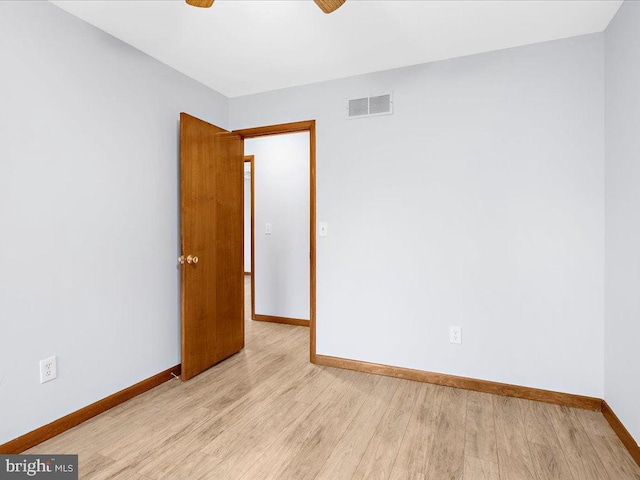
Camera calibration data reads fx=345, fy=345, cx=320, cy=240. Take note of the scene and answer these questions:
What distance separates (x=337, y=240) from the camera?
2.99 metres

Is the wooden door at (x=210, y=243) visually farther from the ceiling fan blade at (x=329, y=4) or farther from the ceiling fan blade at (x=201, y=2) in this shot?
the ceiling fan blade at (x=329, y=4)

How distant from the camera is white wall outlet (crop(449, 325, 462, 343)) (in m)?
2.59

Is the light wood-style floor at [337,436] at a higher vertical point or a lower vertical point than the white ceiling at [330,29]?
lower

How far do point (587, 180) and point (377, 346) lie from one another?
1.90 metres

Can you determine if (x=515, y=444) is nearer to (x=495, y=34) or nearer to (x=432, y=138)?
(x=432, y=138)

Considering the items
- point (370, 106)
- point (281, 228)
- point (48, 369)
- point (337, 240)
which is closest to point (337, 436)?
point (337, 240)

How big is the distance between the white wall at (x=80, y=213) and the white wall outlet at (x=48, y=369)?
1.1 inches

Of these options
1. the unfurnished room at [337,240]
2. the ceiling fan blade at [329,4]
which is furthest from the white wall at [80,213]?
the ceiling fan blade at [329,4]

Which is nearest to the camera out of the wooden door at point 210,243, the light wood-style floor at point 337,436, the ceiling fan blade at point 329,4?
the ceiling fan blade at point 329,4

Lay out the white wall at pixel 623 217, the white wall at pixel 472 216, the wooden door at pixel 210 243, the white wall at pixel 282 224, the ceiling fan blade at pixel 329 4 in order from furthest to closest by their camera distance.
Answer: the white wall at pixel 282 224
the wooden door at pixel 210 243
the white wall at pixel 472 216
the white wall at pixel 623 217
the ceiling fan blade at pixel 329 4

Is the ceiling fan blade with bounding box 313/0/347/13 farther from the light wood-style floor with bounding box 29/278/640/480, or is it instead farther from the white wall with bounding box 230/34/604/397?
the light wood-style floor with bounding box 29/278/640/480

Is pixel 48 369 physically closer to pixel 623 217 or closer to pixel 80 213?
pixel 80 213

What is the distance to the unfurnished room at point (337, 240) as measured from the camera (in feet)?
5.94

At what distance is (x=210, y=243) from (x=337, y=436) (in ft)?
5.89
